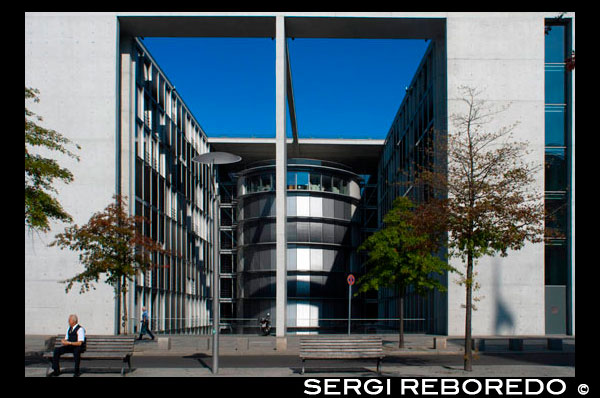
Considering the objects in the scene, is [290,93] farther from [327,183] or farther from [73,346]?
[73,346]

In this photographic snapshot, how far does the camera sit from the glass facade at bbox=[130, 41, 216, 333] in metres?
39.5

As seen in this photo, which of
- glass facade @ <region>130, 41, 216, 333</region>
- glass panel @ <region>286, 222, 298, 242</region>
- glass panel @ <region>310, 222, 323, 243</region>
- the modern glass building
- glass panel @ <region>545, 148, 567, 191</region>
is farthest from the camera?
glass panel @ <region>310, 222, 323, 243</region>

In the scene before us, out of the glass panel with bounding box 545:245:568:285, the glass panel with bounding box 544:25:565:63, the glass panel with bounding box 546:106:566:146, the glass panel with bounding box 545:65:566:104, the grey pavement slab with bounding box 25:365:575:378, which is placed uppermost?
the glass panel with bounding box 544:25:565:63

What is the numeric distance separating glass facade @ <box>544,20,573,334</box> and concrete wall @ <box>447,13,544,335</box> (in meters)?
0.93

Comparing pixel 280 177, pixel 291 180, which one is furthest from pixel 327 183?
pixel 280 177

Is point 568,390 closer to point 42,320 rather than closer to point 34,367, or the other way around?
point 34,367

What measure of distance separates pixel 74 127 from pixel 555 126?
24.4m

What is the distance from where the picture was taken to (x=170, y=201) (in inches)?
1813

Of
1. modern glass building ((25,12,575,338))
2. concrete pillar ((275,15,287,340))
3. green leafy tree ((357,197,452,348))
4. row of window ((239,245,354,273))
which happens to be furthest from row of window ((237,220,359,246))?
green leafy tree ((357,197,452,348))

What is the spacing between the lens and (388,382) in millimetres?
13836

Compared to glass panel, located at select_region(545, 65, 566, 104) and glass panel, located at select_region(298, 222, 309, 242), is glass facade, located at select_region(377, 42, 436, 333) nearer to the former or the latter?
glass panel, located at select_region(545, 65, 566, 104)

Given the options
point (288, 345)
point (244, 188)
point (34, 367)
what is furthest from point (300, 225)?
point (34, 367)

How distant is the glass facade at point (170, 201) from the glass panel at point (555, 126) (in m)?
19.8

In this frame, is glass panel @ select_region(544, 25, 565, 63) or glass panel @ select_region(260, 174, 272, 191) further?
glass panel @ select_region(260, 174, 272, 191)
